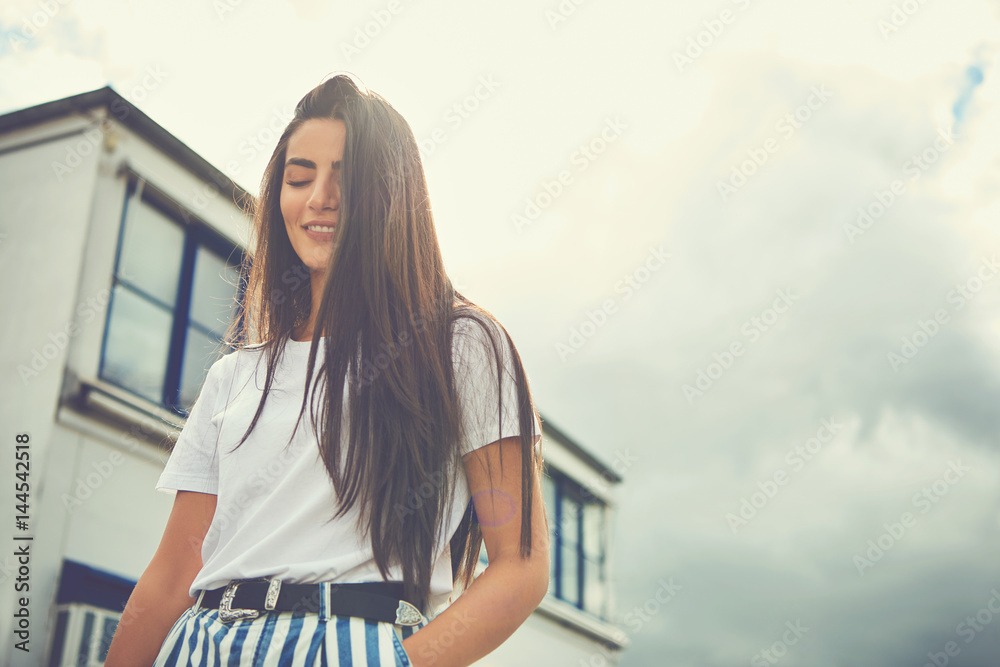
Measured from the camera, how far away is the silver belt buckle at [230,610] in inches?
51.2

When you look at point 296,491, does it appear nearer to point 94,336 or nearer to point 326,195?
point 326,195

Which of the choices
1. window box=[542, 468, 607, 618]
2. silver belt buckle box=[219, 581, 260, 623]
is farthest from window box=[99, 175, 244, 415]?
window box=[542, 468, 607, 618]

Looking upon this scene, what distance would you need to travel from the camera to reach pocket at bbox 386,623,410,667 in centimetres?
123

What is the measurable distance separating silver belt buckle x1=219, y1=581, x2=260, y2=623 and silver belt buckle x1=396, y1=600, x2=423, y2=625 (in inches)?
→ 9.3

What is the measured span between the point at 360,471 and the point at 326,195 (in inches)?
25.5

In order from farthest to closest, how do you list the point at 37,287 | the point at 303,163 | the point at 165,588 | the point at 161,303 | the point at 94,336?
the point at 161,303, the point at 37,287, the point at 94,336, the point at 303,163, the point at 165,588

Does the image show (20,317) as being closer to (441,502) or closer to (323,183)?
(323,183)

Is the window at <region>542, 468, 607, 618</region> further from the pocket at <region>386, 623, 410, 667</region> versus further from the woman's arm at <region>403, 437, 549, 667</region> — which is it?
the pocket at <region>386, 623, 410, 667</region>

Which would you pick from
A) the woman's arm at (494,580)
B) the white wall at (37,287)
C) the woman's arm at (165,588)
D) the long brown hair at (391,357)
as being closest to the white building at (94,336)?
the white wall at (37,287)

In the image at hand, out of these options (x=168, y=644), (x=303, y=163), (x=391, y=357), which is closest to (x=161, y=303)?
(x=303, y=163)

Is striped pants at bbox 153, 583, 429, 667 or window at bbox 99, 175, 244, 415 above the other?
window at bbox 99, 175, 244, 415

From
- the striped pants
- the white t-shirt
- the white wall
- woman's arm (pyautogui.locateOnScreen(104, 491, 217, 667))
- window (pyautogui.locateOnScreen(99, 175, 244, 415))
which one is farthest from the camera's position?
window (pyautogui.locateOnScreen(99, 175, 244, 415))

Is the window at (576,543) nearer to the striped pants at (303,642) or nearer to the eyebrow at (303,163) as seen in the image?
the eyebrow at (303,163)

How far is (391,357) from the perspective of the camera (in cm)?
145
